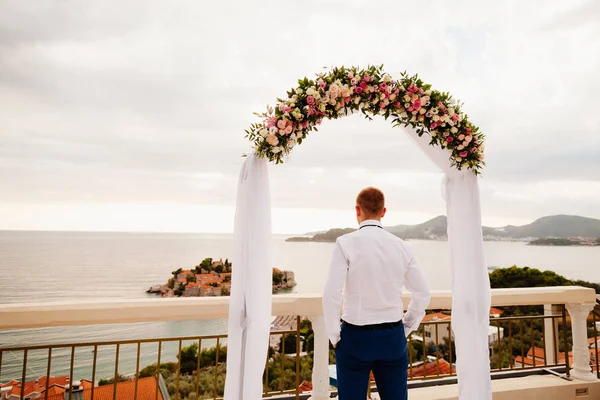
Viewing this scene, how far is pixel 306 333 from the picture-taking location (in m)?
2.94

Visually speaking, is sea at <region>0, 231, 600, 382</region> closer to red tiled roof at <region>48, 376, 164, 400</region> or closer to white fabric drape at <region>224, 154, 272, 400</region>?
red tiled roof at <region>48, 376, 164, 400</region>

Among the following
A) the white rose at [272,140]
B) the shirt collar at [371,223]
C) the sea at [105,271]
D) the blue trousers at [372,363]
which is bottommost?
the sea at [105,271]

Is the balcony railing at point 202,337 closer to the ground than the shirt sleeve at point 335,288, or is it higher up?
closer to the ground

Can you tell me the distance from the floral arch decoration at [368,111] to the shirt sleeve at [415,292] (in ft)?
3.53

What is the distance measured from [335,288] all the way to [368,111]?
55.7 inches

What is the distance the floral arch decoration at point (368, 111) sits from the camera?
2.38 meters

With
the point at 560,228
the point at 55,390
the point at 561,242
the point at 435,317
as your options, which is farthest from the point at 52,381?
the point at 560,228

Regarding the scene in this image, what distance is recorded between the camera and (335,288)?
1926mm

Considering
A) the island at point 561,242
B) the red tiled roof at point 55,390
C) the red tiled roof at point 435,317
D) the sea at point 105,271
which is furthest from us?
the island at point 561,242

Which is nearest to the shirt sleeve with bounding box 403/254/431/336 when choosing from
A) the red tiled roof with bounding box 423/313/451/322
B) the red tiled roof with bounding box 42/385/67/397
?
the red tiled roof with bounding box 423/313/451/322

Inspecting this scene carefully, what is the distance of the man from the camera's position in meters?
1.89

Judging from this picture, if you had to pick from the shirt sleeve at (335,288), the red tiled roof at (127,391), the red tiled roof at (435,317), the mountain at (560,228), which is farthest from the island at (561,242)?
the red tiled roof at (127,391)

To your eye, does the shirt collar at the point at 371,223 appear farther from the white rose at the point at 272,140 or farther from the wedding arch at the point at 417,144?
the white rose at the point at 272,140

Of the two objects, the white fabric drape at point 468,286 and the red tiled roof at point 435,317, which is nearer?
the white fabric drape at point 468,286
